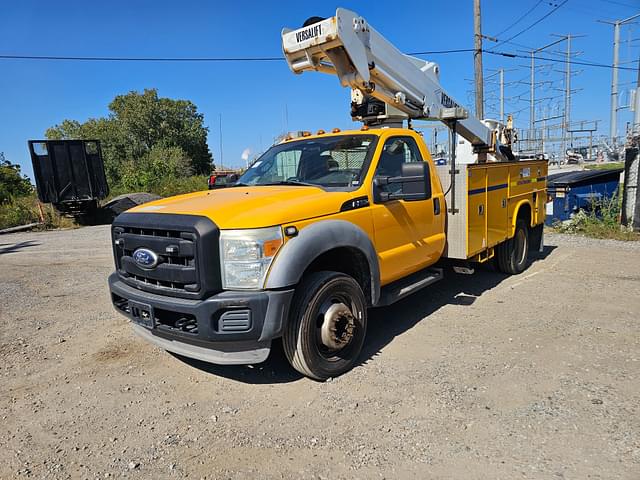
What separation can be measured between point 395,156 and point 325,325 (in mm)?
1952

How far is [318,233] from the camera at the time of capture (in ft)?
11.4

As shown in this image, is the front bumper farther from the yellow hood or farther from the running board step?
the running board step

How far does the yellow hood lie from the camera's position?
324 cm

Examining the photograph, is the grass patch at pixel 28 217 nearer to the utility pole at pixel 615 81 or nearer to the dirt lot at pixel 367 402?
the dirt lot at pixel 367 402

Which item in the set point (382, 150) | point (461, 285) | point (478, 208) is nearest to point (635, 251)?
point (461, 285)

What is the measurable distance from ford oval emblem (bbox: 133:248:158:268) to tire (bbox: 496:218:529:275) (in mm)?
5146

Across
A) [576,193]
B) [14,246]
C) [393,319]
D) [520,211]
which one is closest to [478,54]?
[576,193]

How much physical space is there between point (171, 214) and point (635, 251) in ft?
27.5

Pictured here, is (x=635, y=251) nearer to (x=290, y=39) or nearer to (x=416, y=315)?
(x=416, y=315)

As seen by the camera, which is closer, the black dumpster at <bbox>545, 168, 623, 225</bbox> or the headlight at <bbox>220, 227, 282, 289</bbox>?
the headlight at <bbox>220, 227, 282, 289</bbox>

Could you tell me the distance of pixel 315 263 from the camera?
381 centimetres

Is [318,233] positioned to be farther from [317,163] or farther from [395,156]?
[395,156]

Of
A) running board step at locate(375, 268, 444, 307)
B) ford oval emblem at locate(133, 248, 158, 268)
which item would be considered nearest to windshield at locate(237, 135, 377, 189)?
running board step at locate(375, 268, 444, 307)

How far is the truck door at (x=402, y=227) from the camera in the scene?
4.22 metres
